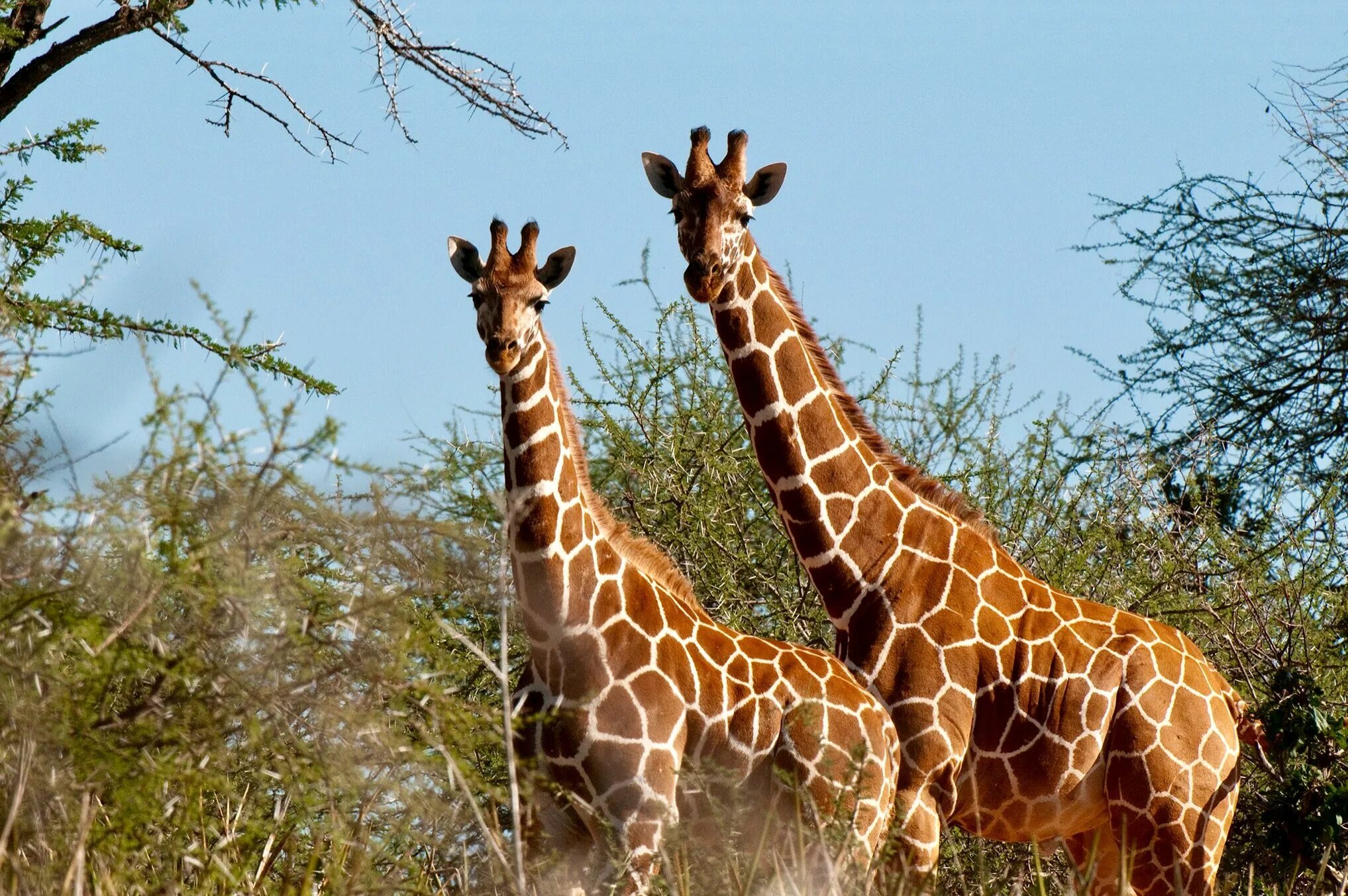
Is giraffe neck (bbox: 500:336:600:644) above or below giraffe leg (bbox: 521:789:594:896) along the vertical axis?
above

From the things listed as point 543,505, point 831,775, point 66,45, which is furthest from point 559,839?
point 66,45

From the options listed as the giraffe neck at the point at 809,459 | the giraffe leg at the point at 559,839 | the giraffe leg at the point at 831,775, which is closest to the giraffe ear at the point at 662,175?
the giraffe neck at the point at 809,459

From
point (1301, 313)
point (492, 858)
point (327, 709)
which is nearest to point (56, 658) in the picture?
point (327, 709)

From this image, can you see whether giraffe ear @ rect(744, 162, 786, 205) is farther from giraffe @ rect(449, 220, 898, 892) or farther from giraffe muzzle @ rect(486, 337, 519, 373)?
giraffe muzzle @ rect(486, 337, 519, 373)

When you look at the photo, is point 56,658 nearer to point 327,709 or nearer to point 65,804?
point 65,804

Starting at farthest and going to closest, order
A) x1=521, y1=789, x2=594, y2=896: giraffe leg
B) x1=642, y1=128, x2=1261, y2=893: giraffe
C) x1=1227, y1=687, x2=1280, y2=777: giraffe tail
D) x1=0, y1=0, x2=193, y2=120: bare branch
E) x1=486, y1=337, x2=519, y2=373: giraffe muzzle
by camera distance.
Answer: x1=0, y1=0, x2=193, y2=120: bare branch
x1=1227, y1=687, x2=1280, y2=777: giraffe tail
x1=642, y1=128, x2=1261, y2=893: giraffe
x1=486, y1=337, x2=519, y2=373: giraffe muzzle
x1=521, y1=789, x2=594, y2=896: giraffe leg

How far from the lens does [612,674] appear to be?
19.5 feet

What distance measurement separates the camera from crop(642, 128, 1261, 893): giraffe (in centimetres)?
668

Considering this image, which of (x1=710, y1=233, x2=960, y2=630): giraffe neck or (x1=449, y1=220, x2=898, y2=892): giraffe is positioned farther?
(x1=710, y1=233, x2=960, y2=630): giraffe neck

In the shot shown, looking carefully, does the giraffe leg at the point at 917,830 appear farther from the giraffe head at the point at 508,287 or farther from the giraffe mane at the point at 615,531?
the giraffe head at the point at 508,287

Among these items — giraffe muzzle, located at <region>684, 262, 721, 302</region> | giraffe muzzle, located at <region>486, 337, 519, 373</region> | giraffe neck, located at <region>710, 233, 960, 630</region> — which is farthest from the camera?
giraffe neck, located at <region>710, 233, 960, 630</region>

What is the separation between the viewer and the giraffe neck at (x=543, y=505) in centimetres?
604

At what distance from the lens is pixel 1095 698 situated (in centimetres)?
677

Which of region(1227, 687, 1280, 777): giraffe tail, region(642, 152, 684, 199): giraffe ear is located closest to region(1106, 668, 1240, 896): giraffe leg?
region(1227, 687, 1280, 777): giraffe tail
